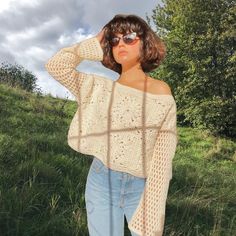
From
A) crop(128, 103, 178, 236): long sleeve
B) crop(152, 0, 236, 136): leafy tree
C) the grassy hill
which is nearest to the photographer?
crop(128, 103, 178, 236): long sleeve

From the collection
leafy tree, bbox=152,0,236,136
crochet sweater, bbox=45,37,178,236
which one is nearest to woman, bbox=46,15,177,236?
crochet sweater, bbox=45,37,178,236

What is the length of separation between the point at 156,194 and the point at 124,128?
46cm

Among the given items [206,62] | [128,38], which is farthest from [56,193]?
[206,62]

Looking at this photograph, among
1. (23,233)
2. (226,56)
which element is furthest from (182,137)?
(23,233)

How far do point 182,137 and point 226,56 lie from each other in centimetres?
974

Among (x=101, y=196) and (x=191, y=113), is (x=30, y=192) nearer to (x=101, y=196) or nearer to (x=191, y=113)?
(x=101, y=196)

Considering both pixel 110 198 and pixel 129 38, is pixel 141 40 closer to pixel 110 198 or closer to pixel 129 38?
pixel 129 38

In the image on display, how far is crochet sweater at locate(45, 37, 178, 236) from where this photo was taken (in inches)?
127

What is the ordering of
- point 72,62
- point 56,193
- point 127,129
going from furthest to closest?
point 56,193 → point 72,62 → point 127,129

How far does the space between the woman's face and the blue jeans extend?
76cm

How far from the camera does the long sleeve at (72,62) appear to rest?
11.3ft

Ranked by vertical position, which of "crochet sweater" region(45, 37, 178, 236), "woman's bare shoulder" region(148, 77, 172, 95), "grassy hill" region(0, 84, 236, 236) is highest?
"woman's bare shoulder" region(148, 77, 172, 95)

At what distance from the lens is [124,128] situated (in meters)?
3.32

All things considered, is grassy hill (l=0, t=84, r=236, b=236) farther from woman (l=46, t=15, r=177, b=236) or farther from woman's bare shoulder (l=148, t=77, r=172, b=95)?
woman's bare shoulder (l=148, t=77, r=172, b=95)
